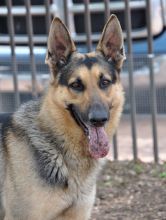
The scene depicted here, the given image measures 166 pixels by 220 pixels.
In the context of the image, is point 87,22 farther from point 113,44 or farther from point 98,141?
point 98,141

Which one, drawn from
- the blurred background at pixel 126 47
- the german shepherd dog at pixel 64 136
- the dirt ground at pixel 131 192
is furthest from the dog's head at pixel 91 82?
the blurred background at pixel 126 47

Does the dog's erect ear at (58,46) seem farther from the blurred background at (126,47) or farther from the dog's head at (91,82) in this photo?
the blurred background at (126,47)

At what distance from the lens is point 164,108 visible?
804 cm

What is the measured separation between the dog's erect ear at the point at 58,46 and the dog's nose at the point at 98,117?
0.56 meters

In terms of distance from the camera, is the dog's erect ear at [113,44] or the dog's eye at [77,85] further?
the dog's erect ear at [113,44]

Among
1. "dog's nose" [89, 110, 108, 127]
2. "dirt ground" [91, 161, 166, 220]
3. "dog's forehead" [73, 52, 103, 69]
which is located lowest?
"dirt ground" [91, 161, 166, 220]

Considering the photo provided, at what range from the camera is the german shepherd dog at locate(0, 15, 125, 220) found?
4477 mm

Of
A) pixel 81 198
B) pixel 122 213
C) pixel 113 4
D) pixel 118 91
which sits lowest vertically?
pixel 122 213

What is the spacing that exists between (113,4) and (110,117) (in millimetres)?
3923

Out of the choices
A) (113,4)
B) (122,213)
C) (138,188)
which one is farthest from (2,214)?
(113,4)

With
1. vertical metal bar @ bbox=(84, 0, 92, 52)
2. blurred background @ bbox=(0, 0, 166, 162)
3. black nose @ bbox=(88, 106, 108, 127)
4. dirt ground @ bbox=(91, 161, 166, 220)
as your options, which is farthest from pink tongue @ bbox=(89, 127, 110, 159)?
blurred background @ bbox=(0, 0, 166, 162)

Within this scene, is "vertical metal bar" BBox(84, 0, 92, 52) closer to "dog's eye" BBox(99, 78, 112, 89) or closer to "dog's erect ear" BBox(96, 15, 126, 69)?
"dog's erect ear" BBox(96, 15, 126, 69)

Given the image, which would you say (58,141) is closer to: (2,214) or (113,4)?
(2,214)

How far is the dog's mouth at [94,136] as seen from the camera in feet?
14.8
